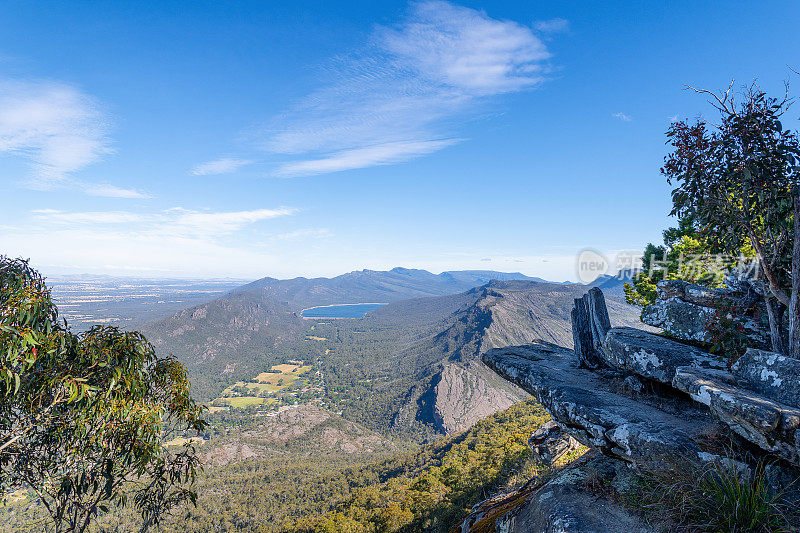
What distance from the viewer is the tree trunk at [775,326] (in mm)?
6801

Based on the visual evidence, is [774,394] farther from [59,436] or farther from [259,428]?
[259,428]

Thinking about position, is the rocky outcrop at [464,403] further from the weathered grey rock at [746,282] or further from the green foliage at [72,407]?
the green foliage at [72,407]

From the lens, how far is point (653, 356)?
7.23 m

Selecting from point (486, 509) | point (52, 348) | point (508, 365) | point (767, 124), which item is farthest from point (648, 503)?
point (52, 348)

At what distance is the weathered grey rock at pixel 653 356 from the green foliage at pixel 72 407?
978 centimetres

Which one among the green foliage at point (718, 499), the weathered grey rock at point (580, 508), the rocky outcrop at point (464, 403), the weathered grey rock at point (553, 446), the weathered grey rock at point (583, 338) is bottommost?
the rocky outcrop at point (464, 403)

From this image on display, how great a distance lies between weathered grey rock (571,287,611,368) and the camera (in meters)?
9.62

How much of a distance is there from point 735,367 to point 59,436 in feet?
43.0

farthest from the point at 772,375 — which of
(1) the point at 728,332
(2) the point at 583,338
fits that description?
(2) the point at 583,338

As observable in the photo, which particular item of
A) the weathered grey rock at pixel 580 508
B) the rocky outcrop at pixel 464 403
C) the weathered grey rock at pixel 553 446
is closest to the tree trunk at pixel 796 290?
the weathered grey rock at pixel 580 508

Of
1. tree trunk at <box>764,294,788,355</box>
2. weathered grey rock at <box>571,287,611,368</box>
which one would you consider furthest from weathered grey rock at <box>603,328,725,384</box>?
Answer: weathered grey rock at <box>571,287,611,368</box>

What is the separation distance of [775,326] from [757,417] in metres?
4.08

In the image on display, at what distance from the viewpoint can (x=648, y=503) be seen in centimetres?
488

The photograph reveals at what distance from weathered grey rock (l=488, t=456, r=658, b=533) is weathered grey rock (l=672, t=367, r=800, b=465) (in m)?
1.88
